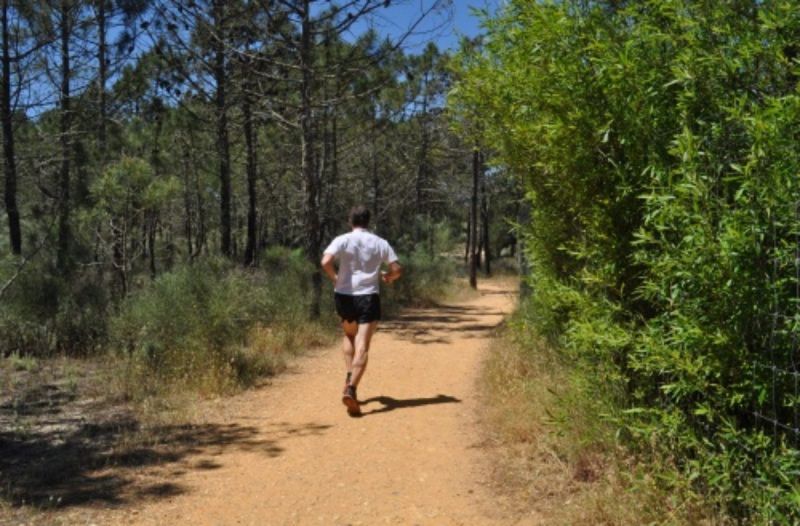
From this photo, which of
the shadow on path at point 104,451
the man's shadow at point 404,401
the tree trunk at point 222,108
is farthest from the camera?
the tree trunk at point 222,108

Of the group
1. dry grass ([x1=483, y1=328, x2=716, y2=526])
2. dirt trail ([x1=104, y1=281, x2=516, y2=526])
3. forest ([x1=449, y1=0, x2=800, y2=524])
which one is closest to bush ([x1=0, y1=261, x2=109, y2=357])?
dirt trail ([x1=104, y1=281, x2=516, y2=526])

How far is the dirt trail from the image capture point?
4195 millimetres

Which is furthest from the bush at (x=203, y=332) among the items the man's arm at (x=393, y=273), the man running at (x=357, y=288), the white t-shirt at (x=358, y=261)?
the man's arm at (x=393, y=273)

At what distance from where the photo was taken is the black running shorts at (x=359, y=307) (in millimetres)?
6188

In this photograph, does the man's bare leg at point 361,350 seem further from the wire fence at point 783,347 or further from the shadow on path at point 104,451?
the wire fence at point 783,347

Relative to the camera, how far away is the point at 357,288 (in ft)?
20.4

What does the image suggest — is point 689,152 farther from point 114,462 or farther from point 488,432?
point 114,462

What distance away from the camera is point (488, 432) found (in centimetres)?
558

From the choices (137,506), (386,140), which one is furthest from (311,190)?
(386,140)

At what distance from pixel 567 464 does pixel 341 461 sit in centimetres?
164

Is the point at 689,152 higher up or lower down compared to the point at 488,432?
higher up

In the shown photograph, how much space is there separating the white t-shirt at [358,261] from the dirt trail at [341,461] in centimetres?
115

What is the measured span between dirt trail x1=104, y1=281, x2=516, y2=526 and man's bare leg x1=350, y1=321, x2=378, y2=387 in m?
0.38

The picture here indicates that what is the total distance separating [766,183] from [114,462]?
463cm
